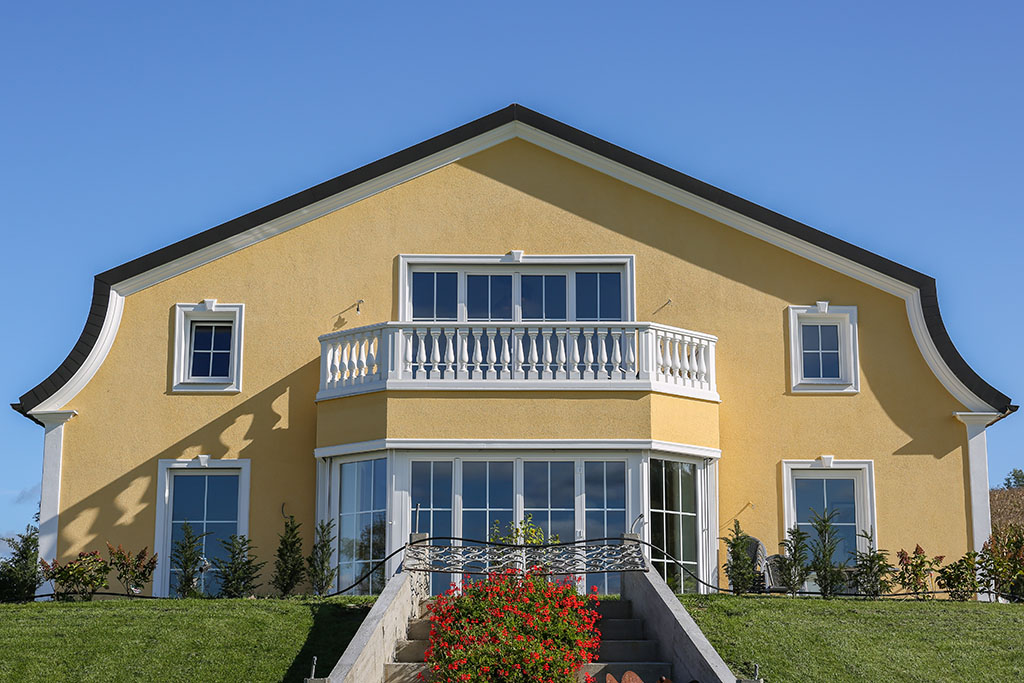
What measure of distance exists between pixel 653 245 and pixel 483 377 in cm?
378

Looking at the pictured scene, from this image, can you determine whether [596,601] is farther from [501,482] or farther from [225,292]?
[225,292]

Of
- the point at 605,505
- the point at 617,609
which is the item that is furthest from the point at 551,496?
the point at 617,609

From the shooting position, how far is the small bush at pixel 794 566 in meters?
18.0

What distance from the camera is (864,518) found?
1959 cm

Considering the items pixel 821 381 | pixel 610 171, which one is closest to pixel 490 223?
pixel 610 171

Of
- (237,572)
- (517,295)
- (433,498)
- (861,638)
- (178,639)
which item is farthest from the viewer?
(517,295)

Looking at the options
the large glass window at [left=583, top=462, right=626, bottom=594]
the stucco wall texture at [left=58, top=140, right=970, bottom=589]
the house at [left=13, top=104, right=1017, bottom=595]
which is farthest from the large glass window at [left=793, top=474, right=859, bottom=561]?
Answer: the large glass window at [left=583, top=462, right=626, bottom=594]

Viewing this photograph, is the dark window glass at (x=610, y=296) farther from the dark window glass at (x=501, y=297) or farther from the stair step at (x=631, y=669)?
the stair step at (x=631, y=669)

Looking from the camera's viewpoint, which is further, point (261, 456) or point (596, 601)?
point (261, 456)

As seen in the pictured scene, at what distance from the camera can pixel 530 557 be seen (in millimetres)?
16766

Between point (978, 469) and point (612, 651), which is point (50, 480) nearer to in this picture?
point (612, 651)

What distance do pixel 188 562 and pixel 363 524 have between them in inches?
99.5

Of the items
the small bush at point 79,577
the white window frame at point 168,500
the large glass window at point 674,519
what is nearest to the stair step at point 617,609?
the large glass window at point 674,519

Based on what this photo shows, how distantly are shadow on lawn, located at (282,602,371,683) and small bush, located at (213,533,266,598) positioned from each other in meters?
2.50
